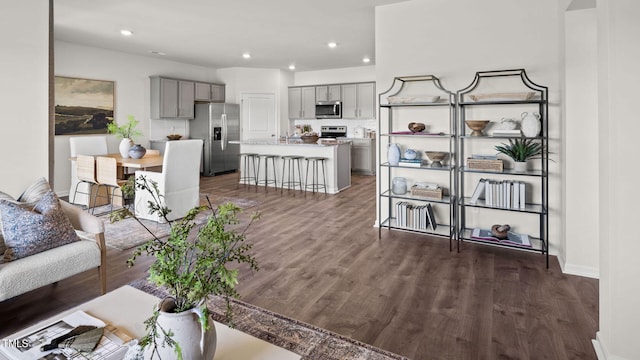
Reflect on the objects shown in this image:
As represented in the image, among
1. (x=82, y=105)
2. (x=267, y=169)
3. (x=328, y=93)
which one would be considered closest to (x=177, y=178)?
(x=267, y=169)

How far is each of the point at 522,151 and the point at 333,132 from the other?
6475 millimetres

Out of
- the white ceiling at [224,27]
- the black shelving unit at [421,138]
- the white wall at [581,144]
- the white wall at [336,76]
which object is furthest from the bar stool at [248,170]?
the white wall at [581,144]

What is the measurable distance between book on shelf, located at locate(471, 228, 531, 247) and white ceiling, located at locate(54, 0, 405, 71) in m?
2.70

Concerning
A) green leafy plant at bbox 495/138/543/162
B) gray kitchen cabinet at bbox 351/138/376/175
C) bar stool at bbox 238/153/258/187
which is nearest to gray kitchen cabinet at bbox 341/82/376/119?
gray kitchen cabinet at bbox 351/138/376/175

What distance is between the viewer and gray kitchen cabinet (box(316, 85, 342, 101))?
918cm

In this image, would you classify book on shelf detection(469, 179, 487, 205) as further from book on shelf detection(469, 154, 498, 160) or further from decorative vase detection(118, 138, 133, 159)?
decorative vase detection(118, 138, 133, 159)

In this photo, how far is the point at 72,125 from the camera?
6.44 meters

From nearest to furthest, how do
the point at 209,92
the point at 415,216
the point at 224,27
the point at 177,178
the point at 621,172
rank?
the point at 621,172, the point at 415,216, the point at 177,178, the point at 224,27, the point at 209,92

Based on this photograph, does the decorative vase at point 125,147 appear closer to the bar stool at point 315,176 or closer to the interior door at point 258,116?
the bar stool at point 315,176

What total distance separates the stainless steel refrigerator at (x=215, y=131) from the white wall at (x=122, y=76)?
0.46 metres

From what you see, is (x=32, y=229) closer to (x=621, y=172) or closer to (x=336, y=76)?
(x=621, y=172)

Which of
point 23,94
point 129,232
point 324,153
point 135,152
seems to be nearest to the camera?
point 23,94

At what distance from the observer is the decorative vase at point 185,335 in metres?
1.12

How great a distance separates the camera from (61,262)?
2.31 metres
